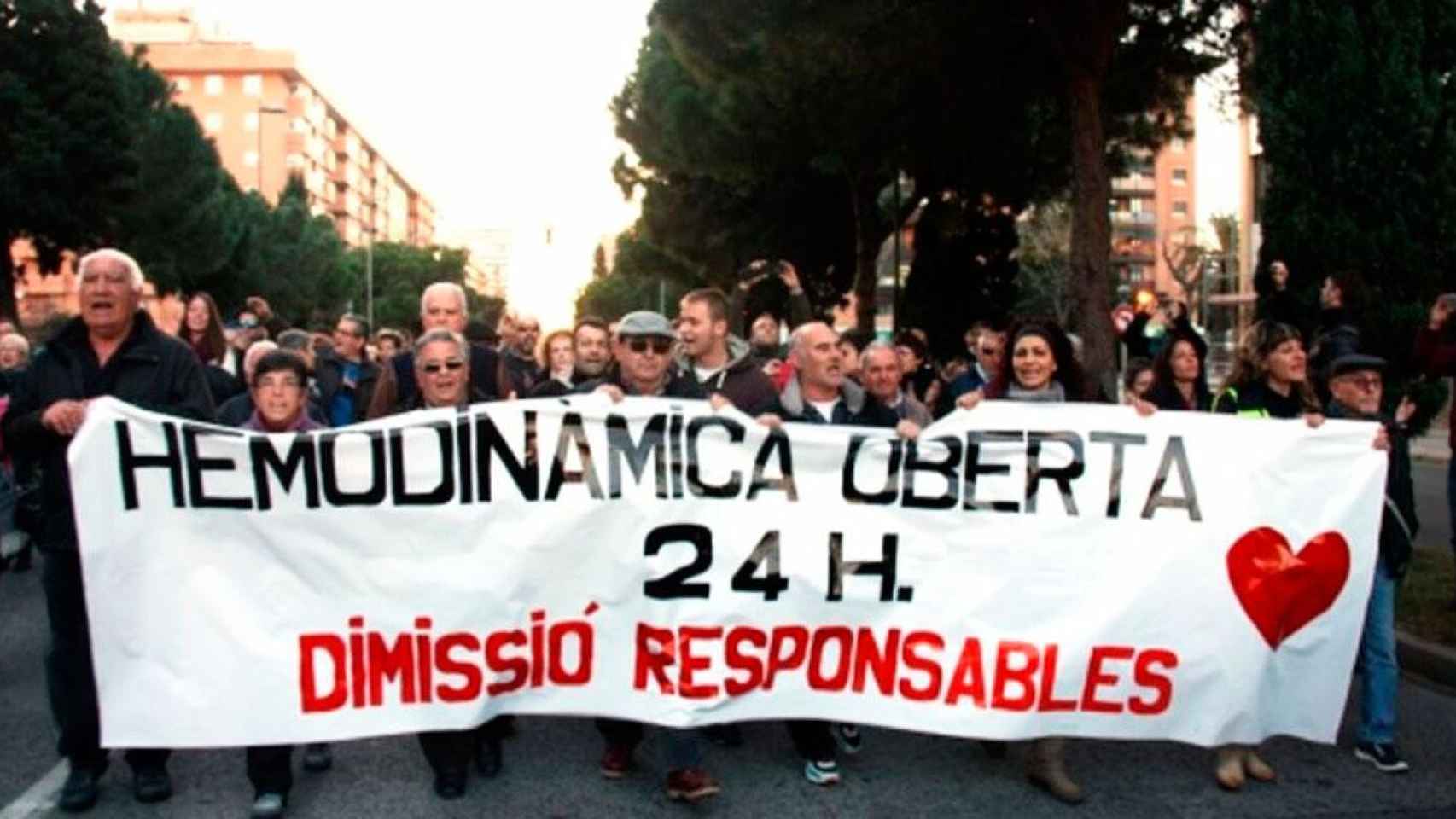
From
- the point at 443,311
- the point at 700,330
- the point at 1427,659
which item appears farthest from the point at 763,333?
the point at 1427,659

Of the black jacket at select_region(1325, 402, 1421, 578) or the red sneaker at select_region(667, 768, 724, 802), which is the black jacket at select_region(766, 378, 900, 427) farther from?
the black jacket at select_region(1325, 402, 1421, 578)

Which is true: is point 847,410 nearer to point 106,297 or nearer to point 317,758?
point 317,758

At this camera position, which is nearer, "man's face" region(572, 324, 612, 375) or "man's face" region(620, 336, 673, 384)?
"man's face" region(620, 336, 673, 384)

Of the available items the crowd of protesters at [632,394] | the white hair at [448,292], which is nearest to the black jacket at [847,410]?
the crowd of protesters at [632,394]

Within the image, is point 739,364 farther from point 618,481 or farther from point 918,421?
point 618,481

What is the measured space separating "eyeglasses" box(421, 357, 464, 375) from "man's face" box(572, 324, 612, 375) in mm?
2165

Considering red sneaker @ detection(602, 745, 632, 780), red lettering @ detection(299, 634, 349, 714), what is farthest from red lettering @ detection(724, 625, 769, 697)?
red lettering @ detection(299, 634, 349, 714)

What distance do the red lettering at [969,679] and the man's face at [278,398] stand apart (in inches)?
94.8

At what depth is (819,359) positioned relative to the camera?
5.56 m

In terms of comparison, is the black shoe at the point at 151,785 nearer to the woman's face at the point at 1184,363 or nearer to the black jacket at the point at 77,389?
the black jacket at the point at 77,389

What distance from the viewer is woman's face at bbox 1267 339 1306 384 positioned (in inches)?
223

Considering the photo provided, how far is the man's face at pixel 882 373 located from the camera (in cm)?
613

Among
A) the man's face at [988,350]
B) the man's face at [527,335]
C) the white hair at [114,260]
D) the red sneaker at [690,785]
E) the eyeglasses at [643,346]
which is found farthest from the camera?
the man's face at [527,335]

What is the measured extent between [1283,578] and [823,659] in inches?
63.2
